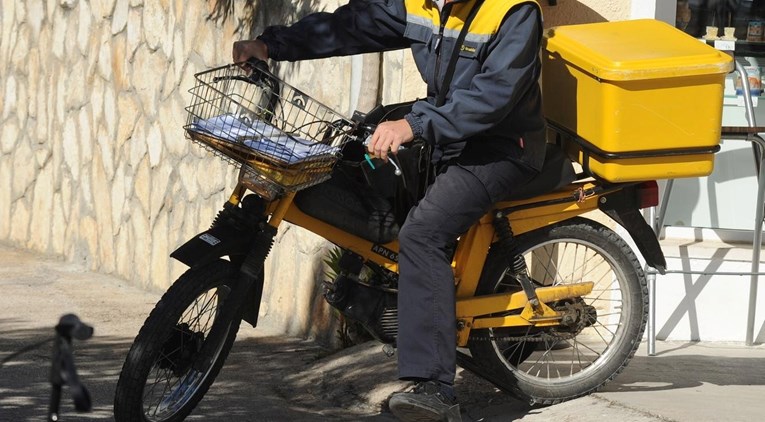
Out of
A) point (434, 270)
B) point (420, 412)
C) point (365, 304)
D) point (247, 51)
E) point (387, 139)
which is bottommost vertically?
point (420, 412)

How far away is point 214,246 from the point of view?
445cm

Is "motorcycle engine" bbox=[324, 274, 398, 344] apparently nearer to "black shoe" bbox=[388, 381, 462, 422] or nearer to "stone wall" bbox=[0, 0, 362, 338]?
"black shoe" bbox=[388, 381, 462, 422]

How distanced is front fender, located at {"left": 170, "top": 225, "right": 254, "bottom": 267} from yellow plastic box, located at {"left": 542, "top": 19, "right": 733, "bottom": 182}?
131cm

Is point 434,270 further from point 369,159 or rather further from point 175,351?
point 175,351

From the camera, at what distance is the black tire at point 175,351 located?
4332 millimetres

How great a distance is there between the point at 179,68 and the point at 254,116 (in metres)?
3.76

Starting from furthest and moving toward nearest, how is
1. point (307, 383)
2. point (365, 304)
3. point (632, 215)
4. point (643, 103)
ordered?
point (307, 383), point (632, 215), point (365, 304), point (643, 103)

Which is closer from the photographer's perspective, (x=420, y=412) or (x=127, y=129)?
(x=420, y=412)

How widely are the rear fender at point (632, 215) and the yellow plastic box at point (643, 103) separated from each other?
0.20 metres

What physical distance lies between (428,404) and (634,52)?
1.49m

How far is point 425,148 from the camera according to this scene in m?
4.70

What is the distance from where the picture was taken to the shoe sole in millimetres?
4480

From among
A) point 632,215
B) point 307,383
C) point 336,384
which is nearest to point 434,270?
point 632,215

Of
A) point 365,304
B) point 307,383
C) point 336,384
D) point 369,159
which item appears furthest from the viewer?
point 307,383
